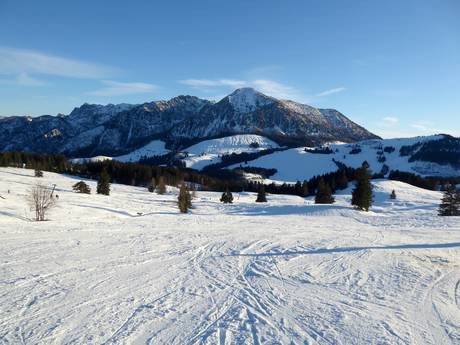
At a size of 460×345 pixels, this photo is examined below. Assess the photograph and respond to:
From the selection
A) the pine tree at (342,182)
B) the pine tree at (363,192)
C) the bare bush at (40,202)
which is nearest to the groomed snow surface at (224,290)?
the bare bush at (40,202)

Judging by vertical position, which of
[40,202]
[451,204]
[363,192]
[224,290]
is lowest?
[224,290]

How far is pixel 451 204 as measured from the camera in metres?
46.2

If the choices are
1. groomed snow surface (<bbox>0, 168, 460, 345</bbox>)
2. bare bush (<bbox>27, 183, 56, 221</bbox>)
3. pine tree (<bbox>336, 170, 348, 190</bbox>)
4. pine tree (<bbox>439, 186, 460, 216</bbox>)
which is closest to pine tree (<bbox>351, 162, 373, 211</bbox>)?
pine tree (<bbox>439, 186, 460, 216</bbox>)

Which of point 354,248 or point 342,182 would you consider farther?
point 342,182

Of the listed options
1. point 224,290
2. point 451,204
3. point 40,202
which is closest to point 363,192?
point 451,204

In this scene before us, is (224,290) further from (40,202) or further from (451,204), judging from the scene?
(451,204)

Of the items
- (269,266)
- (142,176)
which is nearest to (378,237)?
(269,266)

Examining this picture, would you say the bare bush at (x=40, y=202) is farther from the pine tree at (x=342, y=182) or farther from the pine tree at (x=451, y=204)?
the pine tree at (x=342, y=182)

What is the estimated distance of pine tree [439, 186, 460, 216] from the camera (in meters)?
45.8

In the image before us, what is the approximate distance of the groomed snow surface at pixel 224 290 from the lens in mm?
7980

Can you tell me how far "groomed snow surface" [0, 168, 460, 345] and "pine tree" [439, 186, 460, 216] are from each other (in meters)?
30.5

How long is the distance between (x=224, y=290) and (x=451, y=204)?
156 ft

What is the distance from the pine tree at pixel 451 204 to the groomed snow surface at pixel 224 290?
100 feet

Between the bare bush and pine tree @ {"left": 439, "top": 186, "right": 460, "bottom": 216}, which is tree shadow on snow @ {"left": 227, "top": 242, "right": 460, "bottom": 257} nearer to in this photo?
the bare bush
